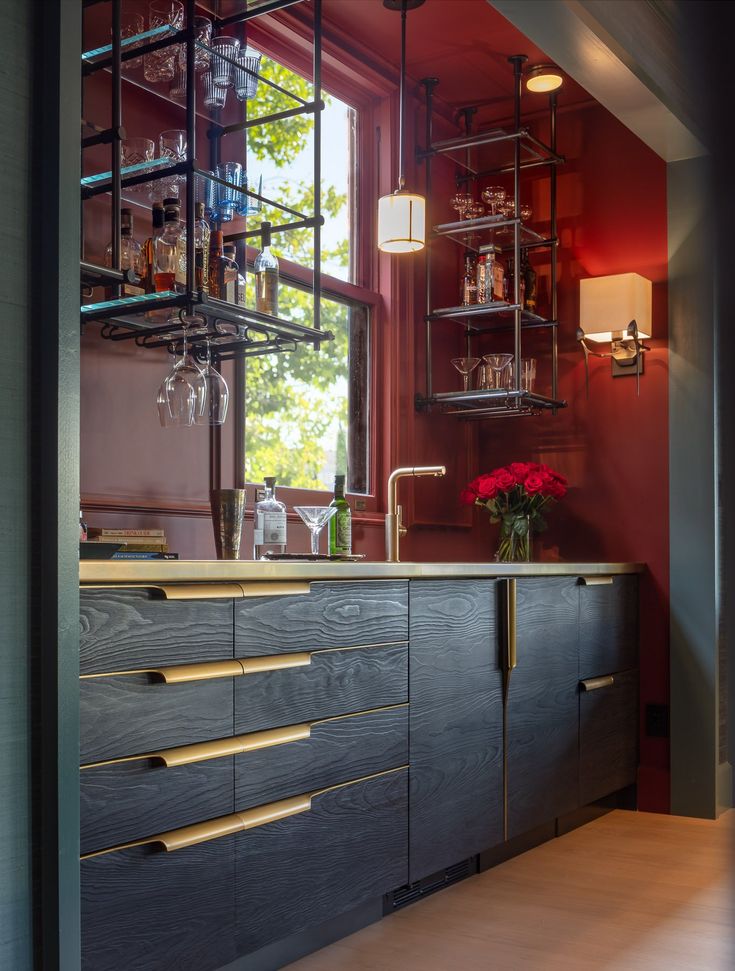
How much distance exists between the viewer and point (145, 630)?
177cm

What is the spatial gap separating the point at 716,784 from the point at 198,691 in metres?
2.37

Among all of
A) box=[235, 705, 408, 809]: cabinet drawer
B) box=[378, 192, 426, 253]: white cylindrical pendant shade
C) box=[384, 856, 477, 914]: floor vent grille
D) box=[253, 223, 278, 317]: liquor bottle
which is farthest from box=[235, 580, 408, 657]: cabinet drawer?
box=[378, 192, 426, 253]: white cylindrical pendant shade

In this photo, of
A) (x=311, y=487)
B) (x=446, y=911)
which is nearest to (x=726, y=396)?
(x=311, y=487)

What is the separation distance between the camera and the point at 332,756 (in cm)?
221

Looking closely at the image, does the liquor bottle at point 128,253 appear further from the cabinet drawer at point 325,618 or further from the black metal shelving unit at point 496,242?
the black metal shelving unit at point 496,242

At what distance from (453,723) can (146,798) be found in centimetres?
106

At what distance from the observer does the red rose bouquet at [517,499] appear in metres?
3.77

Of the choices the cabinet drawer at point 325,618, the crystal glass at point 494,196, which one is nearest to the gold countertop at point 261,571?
the cabinet drawer at point 325,618

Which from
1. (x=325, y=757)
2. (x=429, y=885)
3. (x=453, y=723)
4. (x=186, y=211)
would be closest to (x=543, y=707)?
(x=453, y=723)

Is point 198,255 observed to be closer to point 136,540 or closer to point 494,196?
point 136,540

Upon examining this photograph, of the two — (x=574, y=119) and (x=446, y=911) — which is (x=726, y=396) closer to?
(x=574, y=119)

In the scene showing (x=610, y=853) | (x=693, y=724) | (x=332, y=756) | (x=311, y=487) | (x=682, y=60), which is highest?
(x=682, y=60)

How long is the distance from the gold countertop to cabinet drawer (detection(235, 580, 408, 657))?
31 millimetres

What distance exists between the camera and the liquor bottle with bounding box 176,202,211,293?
246cm
